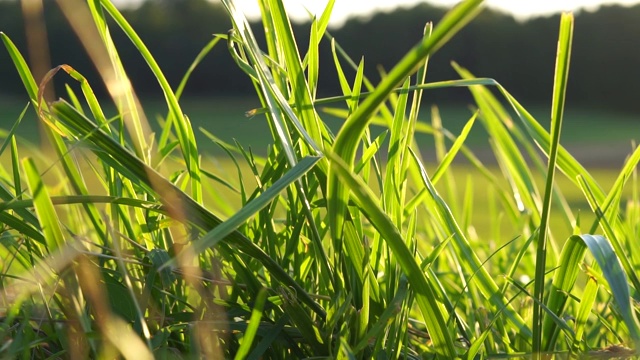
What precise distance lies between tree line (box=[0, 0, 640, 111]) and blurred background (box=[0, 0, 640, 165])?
0.02 meters

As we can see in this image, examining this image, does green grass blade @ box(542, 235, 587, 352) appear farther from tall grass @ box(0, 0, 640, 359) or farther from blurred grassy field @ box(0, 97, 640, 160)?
blurred grassy field @ box(0, 97, 640, 160)

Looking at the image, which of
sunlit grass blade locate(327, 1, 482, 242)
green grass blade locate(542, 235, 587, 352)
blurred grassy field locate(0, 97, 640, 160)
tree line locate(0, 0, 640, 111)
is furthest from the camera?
tree line locate(0, 0, 640, 111)

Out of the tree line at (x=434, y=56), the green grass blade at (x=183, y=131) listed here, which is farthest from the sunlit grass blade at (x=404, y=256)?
the tree line at (x=434, y=56)

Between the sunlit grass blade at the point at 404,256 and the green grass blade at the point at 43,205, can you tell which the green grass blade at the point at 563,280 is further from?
the green grass blade at the point at 43,205

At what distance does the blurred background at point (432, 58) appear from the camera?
13.3 m

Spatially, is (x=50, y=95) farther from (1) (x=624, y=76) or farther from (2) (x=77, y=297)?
(1) (x=624, y=76)

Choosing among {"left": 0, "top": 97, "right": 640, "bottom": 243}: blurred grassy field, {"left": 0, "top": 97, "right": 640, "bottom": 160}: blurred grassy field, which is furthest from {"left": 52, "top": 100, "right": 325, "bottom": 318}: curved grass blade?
{"left": 0, "top": 97, "right": 640, "bottom": 160}: blurred grassy field

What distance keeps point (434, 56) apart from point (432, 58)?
400 mm

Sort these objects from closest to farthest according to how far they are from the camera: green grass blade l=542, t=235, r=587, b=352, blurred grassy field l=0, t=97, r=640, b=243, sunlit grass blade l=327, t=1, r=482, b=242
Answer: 1. sunlit grass blade l=327, t=1, r=482, b=242
2. green grass blade l=542, t=235, r=587, b=352
3. blurred grassy field l=0, t=97, r=640, b=243

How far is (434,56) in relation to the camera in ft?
43.1

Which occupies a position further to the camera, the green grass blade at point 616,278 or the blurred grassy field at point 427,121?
the blurred grassy field at point 427,121

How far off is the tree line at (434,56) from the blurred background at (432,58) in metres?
0.02

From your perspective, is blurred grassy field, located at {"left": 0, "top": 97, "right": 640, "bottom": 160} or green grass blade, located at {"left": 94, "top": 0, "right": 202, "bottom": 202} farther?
blurred grassy field, located at {"left": 0, "top": 97, "right": 640, "bottom": 160}

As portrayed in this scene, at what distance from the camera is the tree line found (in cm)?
1336
